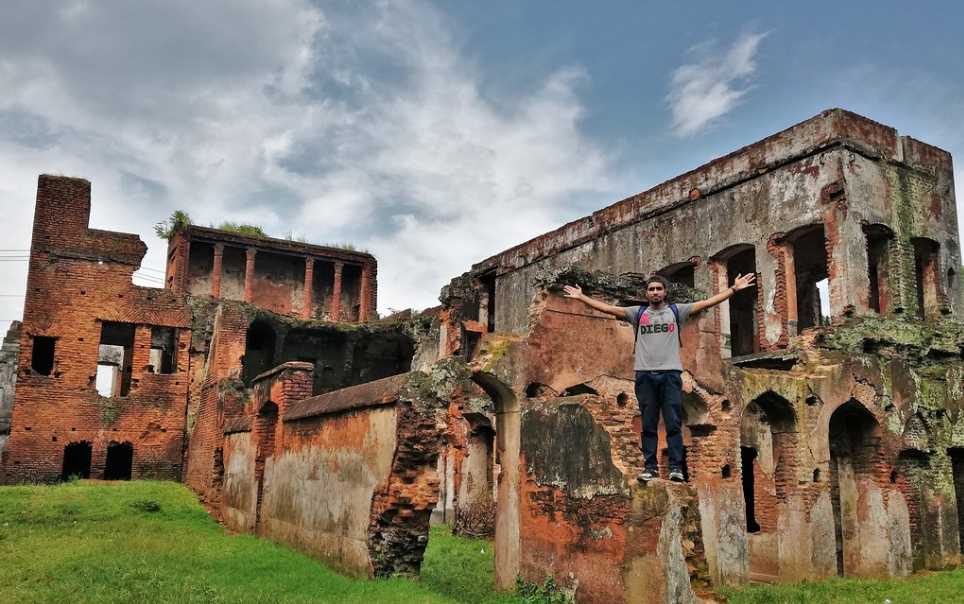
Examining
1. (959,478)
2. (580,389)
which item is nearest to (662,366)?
(580,389)

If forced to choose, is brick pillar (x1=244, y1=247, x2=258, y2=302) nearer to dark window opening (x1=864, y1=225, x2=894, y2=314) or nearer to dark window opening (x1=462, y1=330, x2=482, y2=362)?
dark window opening (x1=462, y1=330, x2=482, y2=362)

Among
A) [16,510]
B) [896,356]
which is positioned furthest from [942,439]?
[16,510]

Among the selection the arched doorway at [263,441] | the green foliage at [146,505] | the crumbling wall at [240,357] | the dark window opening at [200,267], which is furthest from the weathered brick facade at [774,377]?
the dark window opening at [200,267]

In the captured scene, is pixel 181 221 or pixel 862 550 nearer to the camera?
pixel 862 550

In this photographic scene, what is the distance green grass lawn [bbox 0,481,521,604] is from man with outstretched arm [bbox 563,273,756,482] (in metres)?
2.80

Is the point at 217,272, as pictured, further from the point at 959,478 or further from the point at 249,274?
the point at 959,478

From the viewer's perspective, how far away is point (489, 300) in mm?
26531

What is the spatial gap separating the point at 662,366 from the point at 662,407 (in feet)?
1.34

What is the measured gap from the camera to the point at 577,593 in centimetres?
895

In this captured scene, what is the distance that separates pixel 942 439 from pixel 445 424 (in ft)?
34.2

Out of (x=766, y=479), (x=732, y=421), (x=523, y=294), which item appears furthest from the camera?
(x=523, y=294)

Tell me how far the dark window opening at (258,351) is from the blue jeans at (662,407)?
1980 cm

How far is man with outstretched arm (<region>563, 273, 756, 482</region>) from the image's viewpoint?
7633 mm

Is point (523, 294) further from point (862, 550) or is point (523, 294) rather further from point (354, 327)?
point (862, 550)
